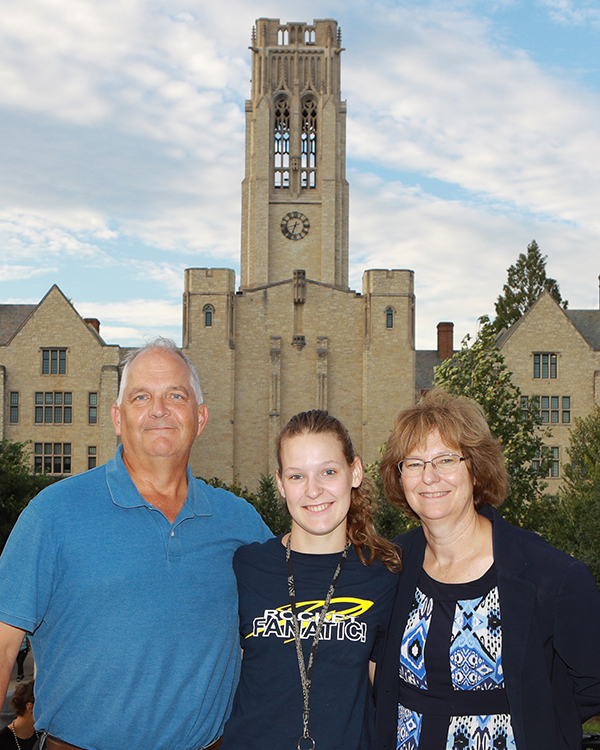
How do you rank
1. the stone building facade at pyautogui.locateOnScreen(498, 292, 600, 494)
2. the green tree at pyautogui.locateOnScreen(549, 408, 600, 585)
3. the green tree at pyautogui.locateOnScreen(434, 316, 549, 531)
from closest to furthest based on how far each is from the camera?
1. the green tree at pyautogui.locateOnScreen(549, 408, 600, 585)
2. the green tree at pyautogui.locateOnScreen(434, 316, 549, 531)
3. the stone building facade at pyautogui.locateOnScreen(498, 292, 600, 494)

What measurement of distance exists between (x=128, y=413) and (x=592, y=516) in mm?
19085

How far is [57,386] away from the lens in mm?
34969

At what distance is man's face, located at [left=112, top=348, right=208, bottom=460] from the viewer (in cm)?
385

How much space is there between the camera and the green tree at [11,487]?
22.9 meters

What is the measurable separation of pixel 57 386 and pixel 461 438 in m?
33.8

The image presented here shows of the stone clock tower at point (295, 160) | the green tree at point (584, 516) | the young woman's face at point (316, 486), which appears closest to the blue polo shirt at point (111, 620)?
the young woman's face at point (316, 486)

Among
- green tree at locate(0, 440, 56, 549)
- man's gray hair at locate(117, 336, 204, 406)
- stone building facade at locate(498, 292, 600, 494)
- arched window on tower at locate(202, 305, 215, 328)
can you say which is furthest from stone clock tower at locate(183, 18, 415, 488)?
man's gray hair at locate(117, 336, 204, 406)

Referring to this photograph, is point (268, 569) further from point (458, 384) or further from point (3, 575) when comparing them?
point (458, 384)

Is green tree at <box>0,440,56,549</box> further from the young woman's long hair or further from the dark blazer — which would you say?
the dark blazer

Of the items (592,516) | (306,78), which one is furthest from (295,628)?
(306,78)

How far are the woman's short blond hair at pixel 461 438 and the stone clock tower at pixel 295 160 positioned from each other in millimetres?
Result: 45582

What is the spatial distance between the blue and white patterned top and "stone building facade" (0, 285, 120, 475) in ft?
107

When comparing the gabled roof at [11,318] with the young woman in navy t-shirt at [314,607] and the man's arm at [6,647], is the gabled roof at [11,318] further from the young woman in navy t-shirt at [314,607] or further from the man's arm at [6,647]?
the young woman in navy t-shirt at [314,607]

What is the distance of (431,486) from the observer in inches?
149
